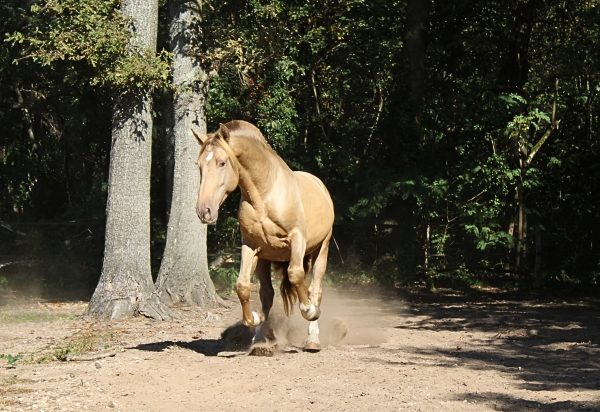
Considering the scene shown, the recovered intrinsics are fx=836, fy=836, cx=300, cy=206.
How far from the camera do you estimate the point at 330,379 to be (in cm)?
780

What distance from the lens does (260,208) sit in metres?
8.91

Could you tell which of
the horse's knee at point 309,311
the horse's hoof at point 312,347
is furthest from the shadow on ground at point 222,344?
the horse's knee at point 309,311

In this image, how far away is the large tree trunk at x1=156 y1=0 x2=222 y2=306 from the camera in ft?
45.1

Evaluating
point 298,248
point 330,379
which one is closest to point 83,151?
point 298,248

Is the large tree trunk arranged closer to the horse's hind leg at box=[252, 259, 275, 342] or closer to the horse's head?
the horse's hind leg at box=[252, 259, 275, 342]

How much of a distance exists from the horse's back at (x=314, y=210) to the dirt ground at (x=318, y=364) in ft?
4.12

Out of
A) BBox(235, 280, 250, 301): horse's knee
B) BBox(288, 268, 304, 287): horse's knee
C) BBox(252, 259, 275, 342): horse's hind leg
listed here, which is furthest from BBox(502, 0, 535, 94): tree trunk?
BBox(235, 280, 250, 301): horse's knee

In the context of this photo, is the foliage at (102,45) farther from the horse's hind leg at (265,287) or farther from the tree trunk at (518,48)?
the tree trunk at (518,48)

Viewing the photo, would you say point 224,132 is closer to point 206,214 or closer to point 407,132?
point 206,214

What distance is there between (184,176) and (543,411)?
336 inches

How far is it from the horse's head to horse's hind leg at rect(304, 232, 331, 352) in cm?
214

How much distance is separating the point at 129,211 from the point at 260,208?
14.7 ft

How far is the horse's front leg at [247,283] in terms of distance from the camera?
29.3ft

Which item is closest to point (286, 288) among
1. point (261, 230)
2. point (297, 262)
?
point (297, 262)
